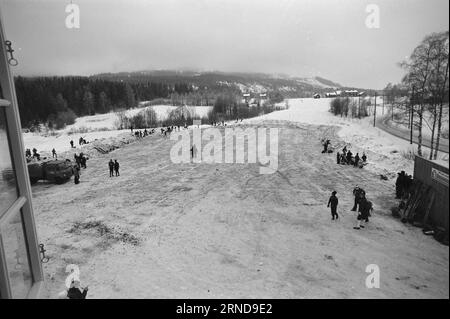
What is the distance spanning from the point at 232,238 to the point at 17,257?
330 inches

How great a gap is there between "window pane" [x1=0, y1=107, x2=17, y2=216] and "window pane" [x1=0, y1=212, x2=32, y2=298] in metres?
0.21

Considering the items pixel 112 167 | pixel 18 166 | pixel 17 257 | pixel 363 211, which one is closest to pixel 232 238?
pixel 363 211

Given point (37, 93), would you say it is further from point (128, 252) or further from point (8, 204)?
point (8, 204)

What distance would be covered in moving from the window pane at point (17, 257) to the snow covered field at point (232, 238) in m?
3.76

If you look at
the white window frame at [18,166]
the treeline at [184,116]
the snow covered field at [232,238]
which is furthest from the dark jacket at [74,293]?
the treeline at [184,116]

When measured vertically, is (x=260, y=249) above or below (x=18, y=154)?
below

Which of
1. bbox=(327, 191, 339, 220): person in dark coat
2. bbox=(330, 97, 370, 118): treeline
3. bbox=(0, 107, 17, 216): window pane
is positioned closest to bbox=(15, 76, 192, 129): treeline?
bbox=(330, 97, 370, 118): treeline

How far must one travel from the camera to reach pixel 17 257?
374cm

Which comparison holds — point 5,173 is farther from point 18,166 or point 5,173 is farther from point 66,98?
point 66,98

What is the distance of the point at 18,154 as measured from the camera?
3.79 m

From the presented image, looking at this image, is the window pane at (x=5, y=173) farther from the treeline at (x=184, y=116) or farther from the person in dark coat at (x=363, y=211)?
the treeline at (x=184, y=116)
